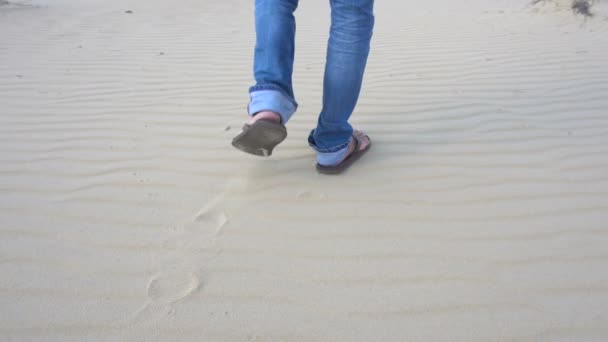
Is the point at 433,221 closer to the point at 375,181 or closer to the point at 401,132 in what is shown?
the point at 375,181

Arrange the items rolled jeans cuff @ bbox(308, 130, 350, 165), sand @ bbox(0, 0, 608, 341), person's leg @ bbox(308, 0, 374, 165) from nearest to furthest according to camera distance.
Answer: sand @ bbox(0, 0, 608, 341)
person's leg @ bbox(308, 0, 374, 165)
rolled jeans cuff @ bbox(308, 130, 350, 165)

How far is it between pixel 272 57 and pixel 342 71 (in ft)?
0.95

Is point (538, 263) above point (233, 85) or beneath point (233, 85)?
above

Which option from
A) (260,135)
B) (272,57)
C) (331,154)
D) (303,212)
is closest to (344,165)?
(331,154)

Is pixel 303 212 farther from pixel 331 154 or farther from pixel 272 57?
pixel 272 57

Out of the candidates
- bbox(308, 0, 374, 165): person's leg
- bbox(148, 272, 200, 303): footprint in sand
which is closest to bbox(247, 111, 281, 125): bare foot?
bbox(308, 0, 374, 165): person's leg

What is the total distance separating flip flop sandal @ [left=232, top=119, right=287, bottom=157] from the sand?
0.79 feet

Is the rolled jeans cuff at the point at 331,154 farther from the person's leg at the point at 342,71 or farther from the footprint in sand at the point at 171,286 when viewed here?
the footprint in sand at the point at 171,286

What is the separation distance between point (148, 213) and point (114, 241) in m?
0.21

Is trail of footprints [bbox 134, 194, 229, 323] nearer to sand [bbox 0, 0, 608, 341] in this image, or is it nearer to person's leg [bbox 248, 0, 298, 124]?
sand [bbox 0, 0, 608, 341]

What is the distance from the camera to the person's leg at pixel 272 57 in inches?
70.7

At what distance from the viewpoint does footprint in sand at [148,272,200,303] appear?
4.61ft

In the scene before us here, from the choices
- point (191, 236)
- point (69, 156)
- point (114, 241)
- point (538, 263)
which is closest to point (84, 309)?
point (114, 241)

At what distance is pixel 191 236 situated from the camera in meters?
1.69
